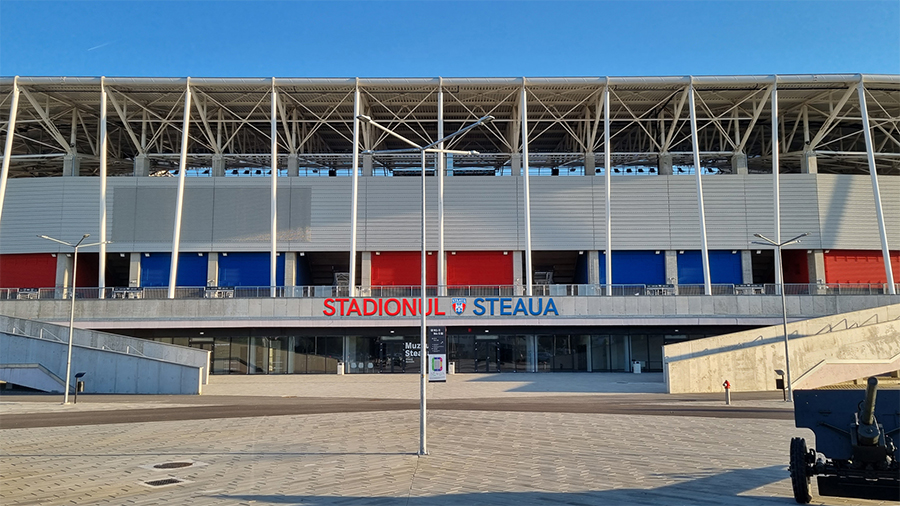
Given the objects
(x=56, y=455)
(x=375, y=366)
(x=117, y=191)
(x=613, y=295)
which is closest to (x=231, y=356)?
(x=375, y=366)

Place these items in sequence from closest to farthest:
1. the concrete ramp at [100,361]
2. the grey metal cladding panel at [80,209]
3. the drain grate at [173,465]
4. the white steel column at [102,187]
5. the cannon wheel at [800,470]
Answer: the cannon wheel at [800,470], the drain grate at [173,465], the concrete ramp at [100,361], the white steel column at [102,187], the grey metal cladding panel at [80,209]

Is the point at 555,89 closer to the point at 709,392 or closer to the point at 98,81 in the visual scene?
the point at 709,392

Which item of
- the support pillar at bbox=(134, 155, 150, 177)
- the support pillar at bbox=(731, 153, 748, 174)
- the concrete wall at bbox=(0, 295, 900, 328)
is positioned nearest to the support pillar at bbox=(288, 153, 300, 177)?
the support pillar at bbox=(134, 155, 150, 177)

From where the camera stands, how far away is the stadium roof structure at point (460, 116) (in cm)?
5138

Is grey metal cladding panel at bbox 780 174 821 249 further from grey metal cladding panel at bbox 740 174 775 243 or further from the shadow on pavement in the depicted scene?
the shadow on pavement

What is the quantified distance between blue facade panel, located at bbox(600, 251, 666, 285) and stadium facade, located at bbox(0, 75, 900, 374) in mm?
167

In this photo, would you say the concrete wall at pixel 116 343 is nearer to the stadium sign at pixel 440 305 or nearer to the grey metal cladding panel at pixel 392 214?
the stadium sign at pixel 440 305

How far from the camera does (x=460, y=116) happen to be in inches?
2324

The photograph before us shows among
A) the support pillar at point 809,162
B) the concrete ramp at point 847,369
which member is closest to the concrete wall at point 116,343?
the concrete ramp at point 847,369

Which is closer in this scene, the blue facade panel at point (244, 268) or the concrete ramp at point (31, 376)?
the concrete ramp at point (31, 376)

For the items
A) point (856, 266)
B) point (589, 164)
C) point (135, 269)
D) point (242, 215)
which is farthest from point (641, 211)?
point (135, 269)

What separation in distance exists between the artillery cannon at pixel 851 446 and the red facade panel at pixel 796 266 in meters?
50.8

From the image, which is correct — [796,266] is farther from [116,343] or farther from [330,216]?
[116,343]

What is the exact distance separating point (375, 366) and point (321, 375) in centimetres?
376
